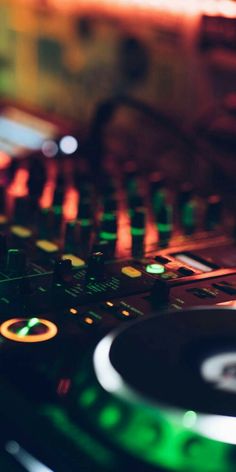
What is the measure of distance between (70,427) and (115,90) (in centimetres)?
140

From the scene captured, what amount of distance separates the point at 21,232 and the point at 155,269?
0.25 meters

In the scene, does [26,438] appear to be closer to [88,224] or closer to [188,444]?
[188,444]

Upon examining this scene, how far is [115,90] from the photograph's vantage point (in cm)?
202

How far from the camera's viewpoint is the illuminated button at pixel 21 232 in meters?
1.22

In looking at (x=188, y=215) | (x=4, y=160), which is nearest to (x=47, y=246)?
(x=188, y=215)

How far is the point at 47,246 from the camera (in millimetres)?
1175

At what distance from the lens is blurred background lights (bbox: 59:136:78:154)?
5.21 feet

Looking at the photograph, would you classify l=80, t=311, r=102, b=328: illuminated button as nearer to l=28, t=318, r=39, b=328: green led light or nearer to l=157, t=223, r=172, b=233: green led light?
l=28, t=318, r=39, b=328: green led light

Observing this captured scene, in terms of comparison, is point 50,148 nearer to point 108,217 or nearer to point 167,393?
point 108,217

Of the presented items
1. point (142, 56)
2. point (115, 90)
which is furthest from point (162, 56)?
point (115, 90)

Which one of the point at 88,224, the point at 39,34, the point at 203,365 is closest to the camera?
the point at 203,365

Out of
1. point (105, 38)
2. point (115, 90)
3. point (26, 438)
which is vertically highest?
point (105, 38)

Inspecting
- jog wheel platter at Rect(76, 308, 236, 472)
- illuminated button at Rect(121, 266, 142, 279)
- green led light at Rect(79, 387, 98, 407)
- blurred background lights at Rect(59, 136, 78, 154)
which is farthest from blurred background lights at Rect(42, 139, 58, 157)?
green led light at Rect(79, 387, 98, 407)

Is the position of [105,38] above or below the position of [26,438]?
above
